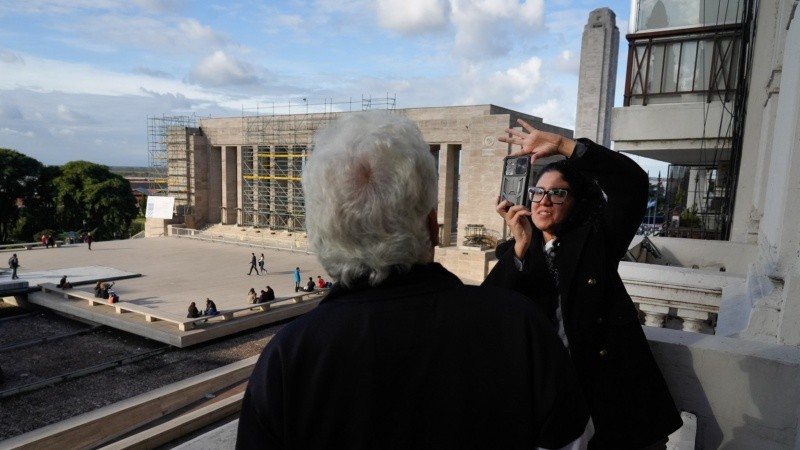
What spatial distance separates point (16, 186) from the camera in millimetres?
30547

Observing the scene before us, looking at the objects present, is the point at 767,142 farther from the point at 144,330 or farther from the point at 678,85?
the point at 144,330

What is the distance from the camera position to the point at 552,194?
1891 millimetres

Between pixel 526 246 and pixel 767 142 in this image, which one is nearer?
pixel 526 246

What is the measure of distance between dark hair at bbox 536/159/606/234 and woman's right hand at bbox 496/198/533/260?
6.5 inches

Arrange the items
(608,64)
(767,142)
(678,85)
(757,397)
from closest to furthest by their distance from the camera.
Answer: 1. (757,397)
2. (767,142)
3. (678,85)
4. (608,64)

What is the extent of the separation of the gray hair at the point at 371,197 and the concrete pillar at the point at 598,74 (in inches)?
1075

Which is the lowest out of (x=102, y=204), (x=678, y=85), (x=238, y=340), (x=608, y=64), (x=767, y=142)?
(x=238, y=340)

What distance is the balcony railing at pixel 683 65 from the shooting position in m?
7.11

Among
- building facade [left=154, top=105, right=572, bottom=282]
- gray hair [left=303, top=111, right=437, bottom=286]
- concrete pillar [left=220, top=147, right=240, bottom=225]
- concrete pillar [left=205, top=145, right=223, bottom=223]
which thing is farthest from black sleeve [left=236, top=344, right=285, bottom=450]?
concrete pillar [left=205, top=145, right=223, bottom=223]

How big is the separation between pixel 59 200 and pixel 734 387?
3848 centimetres

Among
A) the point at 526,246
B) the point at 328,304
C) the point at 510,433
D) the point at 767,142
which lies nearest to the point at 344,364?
the point at 328,304

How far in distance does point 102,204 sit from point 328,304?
124ft

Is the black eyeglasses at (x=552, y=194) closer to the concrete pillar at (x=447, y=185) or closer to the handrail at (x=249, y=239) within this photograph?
the concrete pillar at (x=447, y=185)

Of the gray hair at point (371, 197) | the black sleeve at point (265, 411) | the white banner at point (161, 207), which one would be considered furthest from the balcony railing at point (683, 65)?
the white banner at point (161, 207)
